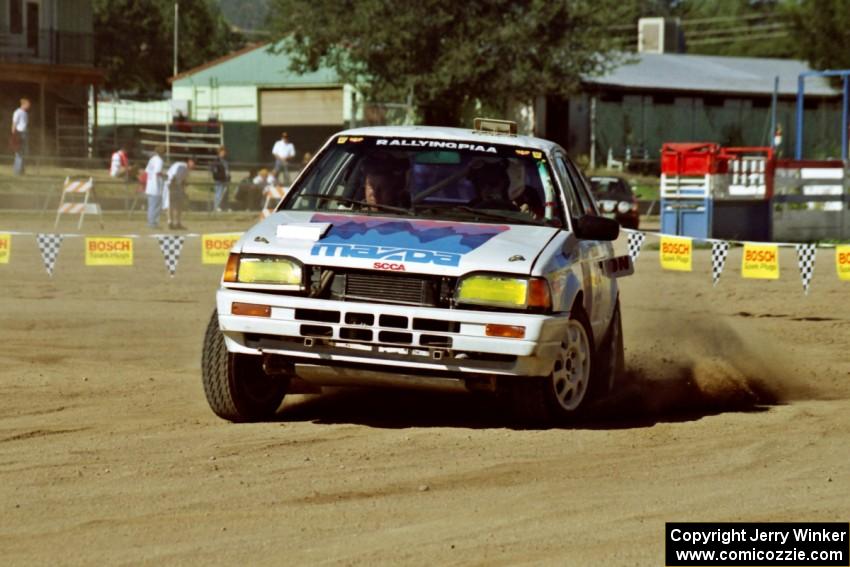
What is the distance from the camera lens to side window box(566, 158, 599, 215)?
30.3 ft

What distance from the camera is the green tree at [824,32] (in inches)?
2115

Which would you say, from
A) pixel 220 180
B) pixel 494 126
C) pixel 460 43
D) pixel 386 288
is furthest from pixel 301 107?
pixel 386 288

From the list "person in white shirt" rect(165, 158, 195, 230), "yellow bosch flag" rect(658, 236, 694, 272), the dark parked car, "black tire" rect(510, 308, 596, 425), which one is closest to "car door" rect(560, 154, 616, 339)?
"black tire" rect(510, 308, 596, 425)

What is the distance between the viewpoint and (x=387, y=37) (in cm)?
3888

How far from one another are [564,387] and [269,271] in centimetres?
169

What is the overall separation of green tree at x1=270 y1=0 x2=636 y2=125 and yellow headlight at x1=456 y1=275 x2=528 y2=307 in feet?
104

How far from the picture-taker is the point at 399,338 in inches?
294

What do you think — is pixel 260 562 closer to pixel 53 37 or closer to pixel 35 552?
pixel 35 552

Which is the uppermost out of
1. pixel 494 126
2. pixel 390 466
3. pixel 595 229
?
pixel 494 126

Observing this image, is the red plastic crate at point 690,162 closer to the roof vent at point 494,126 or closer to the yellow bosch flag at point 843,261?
the yellow bosch flag at point 843,261

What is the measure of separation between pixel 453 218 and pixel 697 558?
3385mm

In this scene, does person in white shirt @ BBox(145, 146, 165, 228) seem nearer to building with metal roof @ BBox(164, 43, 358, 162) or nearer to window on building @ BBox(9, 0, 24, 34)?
window on building @ BBox(9, 0, 24, 34)

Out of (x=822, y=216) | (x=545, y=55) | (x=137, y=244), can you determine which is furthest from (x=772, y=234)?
(x=545, y=55)

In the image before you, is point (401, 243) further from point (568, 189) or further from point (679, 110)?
point (679, 110)
